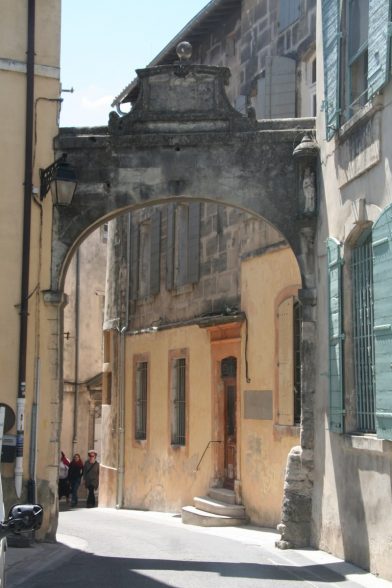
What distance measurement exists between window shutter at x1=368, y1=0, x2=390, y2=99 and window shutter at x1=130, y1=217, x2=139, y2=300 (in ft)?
43.5

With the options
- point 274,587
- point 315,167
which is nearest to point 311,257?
point 315,167

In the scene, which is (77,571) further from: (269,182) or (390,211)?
(269,182)

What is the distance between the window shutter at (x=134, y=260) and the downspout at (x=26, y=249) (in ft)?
33.2

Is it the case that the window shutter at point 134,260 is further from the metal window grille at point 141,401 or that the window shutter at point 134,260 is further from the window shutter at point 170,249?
the window shutter at point 170,249

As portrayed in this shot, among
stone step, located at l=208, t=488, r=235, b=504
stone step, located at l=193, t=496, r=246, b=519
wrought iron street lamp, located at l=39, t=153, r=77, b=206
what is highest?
wrought iron street lamp, located at l=39, t=153, r=77, b=206

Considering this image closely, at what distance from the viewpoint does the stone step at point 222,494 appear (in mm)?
17062

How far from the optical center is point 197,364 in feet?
63.2

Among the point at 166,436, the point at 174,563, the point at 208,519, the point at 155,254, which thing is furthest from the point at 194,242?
the point at 174,563

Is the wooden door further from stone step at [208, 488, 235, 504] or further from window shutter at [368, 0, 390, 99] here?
window shutter at [368, 0, 390, 99]

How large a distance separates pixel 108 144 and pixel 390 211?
484 cm

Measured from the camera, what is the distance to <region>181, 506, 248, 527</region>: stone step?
16359mm

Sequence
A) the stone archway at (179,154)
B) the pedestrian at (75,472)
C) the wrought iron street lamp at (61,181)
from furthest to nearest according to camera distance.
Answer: the pedestrian at (75,472), the stone archway at (179,154), the wrought iron street lamp at (61,181)

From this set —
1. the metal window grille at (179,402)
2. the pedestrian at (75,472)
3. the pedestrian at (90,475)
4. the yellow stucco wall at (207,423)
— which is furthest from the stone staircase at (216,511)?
the pedestrian at (75,472)

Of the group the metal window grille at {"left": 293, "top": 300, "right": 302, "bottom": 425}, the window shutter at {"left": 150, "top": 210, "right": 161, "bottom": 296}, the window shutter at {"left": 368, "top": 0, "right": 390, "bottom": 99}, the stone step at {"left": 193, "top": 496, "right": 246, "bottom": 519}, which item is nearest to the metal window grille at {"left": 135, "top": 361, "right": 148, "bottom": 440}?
the window shutter at {"left": 150, "top": 210, "right": 161, "bottom": 296}
